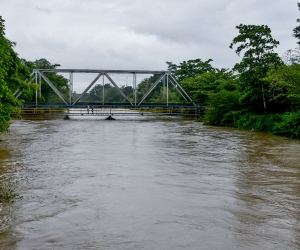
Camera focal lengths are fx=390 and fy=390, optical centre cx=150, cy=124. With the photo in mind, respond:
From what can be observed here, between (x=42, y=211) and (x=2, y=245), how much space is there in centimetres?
156

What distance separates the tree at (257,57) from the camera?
26.1 meters

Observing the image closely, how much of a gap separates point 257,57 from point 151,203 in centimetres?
2166

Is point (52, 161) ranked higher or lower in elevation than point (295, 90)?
lower

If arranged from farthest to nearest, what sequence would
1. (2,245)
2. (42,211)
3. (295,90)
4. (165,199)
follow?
(295,90) → (165,199) → (42,211) → (2,245)

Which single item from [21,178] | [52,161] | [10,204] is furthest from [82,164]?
[10,204]

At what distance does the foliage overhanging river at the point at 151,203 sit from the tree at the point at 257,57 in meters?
14.1

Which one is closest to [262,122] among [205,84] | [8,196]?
[205,84]

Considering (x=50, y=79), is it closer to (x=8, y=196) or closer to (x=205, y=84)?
(x=205, y=84)

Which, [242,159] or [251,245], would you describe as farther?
[242,159]

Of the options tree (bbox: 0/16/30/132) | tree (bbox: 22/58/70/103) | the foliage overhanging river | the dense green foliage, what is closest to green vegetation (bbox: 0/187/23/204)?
the foliage overhanging river

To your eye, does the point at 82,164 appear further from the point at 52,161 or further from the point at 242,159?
the point at 242,159

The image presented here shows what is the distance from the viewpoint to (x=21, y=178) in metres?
9.39

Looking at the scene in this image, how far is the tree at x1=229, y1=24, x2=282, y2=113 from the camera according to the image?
85.6ft

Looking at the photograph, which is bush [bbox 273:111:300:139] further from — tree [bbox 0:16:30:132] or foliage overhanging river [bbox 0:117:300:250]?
tree [bbox 0:16:30:132]
